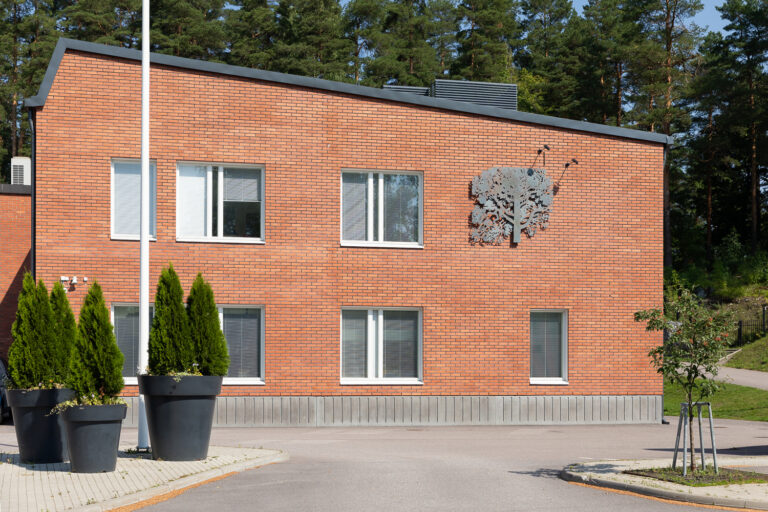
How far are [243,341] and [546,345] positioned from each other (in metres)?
6.92

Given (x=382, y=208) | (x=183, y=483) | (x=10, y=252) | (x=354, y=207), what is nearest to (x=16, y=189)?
(x=10, y=252)

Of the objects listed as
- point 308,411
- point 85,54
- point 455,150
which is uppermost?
point 85,54

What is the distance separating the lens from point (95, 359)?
1267cm

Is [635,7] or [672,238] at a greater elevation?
[635,7]

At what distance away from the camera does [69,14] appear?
51875 mm

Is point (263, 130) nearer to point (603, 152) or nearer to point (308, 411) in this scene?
point (308, 411)

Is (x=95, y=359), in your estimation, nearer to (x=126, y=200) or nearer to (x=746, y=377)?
(x=126, y=200)

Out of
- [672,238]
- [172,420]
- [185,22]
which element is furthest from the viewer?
[672,238]

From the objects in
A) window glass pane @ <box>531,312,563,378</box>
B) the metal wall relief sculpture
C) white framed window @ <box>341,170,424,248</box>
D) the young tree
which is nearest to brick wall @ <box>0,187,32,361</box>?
white framed window @ <box>341,170,424,248</box>

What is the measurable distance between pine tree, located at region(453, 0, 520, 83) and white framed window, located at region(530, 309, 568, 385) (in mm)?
34938

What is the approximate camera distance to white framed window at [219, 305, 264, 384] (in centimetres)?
2039

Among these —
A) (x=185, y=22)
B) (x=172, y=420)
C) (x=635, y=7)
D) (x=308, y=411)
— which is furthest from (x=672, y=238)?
(x=172, y=420)

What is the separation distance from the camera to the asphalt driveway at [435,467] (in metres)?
10.5

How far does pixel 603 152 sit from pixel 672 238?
38166mm
